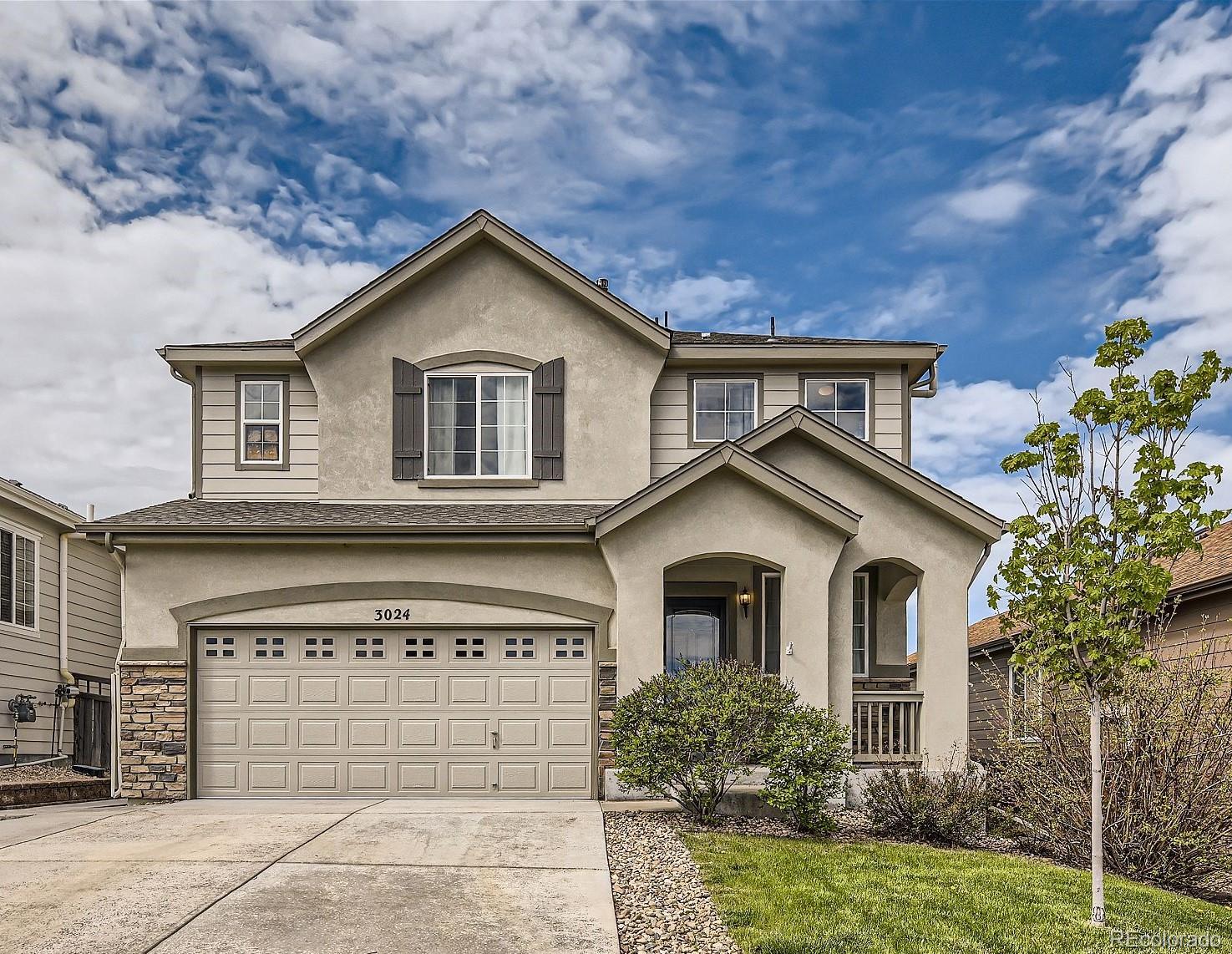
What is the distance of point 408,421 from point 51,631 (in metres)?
7.74

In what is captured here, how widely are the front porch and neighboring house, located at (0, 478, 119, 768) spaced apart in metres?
10.3

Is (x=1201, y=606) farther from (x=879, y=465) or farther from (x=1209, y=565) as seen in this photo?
(x=879, y=465)

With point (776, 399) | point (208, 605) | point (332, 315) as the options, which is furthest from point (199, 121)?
point (776, 399)

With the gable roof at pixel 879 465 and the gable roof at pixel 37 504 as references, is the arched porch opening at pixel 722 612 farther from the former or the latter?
the gable roof at pixel 37 504

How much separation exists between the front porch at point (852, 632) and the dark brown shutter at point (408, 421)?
4.11 metres

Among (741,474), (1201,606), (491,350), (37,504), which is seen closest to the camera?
(741,474)

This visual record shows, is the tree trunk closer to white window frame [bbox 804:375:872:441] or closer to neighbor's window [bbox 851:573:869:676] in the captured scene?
neighbor's window [bbox 851:573:869:676]

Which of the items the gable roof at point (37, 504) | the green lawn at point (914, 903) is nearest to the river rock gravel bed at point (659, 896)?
the green lawn at point (914, 903)

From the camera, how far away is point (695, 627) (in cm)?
1673

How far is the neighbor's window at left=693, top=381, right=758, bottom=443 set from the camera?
1594 cm

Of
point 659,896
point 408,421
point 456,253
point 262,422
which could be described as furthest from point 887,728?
point 262,422

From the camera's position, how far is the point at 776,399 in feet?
52.5

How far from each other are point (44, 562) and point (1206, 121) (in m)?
19.2

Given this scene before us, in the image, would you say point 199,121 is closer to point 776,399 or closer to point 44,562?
point 44,562
